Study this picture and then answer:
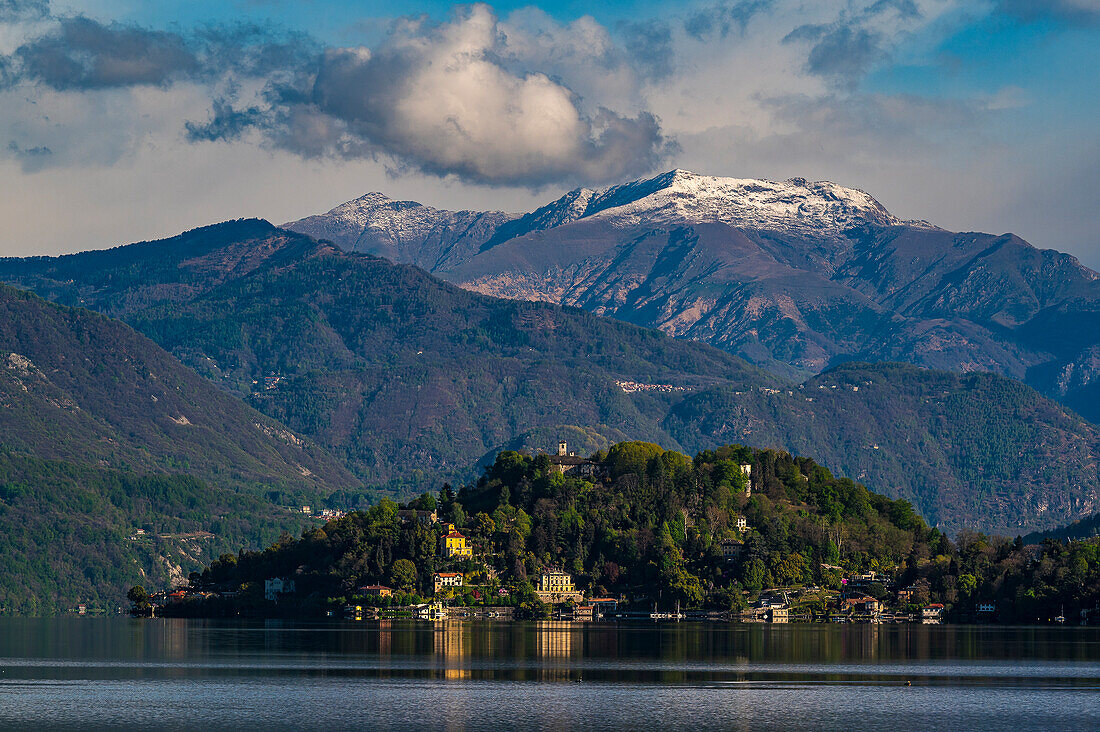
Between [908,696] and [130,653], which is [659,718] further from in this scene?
[130,653]

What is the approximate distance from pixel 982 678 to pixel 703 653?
36.7 metres

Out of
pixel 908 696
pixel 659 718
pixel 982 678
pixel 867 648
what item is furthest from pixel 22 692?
pixel 867 648

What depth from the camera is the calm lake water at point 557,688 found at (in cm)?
12331

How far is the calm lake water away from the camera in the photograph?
12331 cm

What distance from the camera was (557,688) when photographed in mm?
145500

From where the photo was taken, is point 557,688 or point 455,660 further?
point 455,660

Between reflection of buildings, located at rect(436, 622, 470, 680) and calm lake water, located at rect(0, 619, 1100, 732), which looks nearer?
calm lake water, located at rect(0, 619, 1100, 732)

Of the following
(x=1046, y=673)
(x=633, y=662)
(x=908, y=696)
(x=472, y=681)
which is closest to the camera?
(x=908, y=696)

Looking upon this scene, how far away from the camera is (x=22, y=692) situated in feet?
Result: 464

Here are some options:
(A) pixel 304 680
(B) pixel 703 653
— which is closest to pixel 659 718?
(A) pixel 304 680

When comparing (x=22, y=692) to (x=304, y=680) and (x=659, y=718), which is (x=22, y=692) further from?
(x=659, y=718)

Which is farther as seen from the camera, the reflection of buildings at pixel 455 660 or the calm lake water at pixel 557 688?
the reflection of buildings at pixel 455 660

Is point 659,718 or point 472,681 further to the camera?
point 472,681

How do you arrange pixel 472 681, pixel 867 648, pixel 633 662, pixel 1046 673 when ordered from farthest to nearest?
pixel 867 648
pixel 633 662
pixel 1046 673
pixel 472 681
